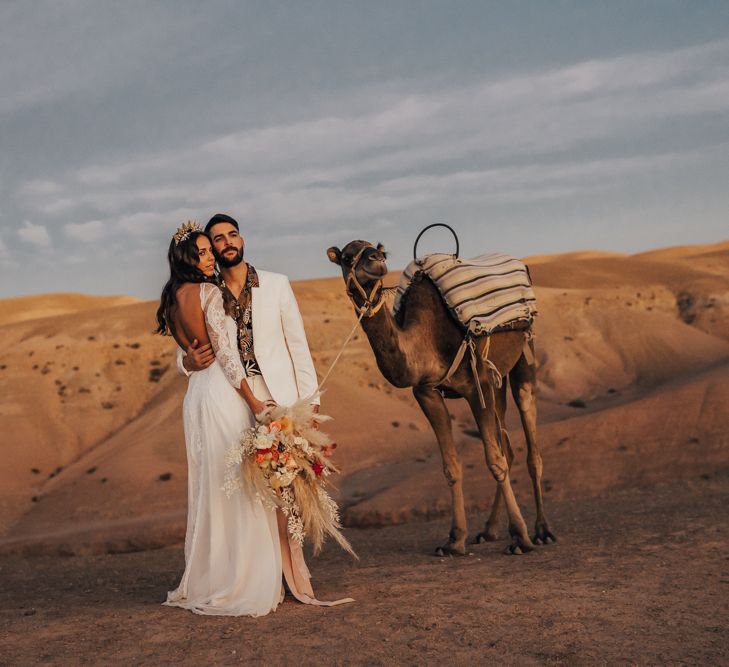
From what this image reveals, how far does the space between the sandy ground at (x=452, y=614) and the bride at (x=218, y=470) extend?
24 centimetres

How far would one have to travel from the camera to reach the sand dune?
1344cm

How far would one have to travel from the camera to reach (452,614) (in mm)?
6328

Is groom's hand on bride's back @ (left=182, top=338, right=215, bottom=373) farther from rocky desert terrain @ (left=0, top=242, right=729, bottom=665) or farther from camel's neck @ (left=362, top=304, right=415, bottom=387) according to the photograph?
rocky desert terrain @ (left=0, top=242, right=729, bottom=665)

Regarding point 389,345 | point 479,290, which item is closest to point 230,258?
point 389,345

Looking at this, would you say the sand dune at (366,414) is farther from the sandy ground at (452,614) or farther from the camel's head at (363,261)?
the camel's head at (363,261)

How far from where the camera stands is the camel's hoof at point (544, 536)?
9.15 m

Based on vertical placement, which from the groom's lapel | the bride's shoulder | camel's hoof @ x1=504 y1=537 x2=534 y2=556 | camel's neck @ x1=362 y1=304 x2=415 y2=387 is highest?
the bride's shoulder

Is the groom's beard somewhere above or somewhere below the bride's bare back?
above

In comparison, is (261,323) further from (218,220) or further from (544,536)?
(544,536)

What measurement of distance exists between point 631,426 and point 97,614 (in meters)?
9.75

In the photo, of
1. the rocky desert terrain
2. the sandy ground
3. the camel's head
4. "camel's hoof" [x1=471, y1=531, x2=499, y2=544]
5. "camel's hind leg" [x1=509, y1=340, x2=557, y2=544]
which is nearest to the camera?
the sandy ground

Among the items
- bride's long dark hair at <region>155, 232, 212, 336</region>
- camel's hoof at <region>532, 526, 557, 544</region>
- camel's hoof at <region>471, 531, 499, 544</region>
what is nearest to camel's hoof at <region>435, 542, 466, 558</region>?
camel's hoof at <region>471, 531, 499, 544</region>

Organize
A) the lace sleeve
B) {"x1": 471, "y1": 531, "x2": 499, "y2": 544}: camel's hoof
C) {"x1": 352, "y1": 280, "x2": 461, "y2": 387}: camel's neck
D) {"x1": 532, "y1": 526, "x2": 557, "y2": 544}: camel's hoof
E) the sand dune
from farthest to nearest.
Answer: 1. the sand dune
2. {"x1": 471, "y1": 531, "x2": 499, "y2": 544}: camel's hoof
3. {"x1": 532, "y1": 526, "x2": 557, "y2": 544}: camel's hoof
4. {"x1": 352, "y1": 280, "x2": 461, "y2": 387}: camel's neck
5. the lace sleeve

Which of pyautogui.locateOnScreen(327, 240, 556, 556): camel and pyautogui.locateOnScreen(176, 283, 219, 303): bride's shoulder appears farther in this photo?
pyautogui.locateOnScreen(327, 240, 556, 556): camel
